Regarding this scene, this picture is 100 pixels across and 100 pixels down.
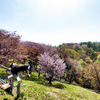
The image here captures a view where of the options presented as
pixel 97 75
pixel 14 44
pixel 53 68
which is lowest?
pixel 97 75

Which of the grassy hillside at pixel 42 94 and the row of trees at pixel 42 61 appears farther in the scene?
the row of trees at pixel 42 61

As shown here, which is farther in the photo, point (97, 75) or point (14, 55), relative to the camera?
point (97, 75)

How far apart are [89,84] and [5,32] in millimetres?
30498

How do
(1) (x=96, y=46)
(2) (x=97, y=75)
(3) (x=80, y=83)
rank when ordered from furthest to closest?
(1) (x=96, y=46)
(3) (x=80, y=83)
(2) (x=97, y=75)

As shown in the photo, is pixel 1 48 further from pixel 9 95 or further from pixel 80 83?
pixel 80 83

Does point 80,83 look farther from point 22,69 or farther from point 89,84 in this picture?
point 22,69

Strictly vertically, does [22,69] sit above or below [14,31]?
below

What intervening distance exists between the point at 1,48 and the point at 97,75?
82.6ft

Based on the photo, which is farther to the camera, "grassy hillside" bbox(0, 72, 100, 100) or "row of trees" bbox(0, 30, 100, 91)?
"row of trees" bbox(0, 30, 100, 91)

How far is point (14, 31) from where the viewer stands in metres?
16.6

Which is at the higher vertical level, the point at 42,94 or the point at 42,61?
the point at 42,61

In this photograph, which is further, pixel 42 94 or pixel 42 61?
pixel 42 61

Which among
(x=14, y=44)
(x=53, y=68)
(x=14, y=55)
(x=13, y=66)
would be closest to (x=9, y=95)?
(x=13, y=66)

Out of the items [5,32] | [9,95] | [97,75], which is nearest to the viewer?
[9,95]
